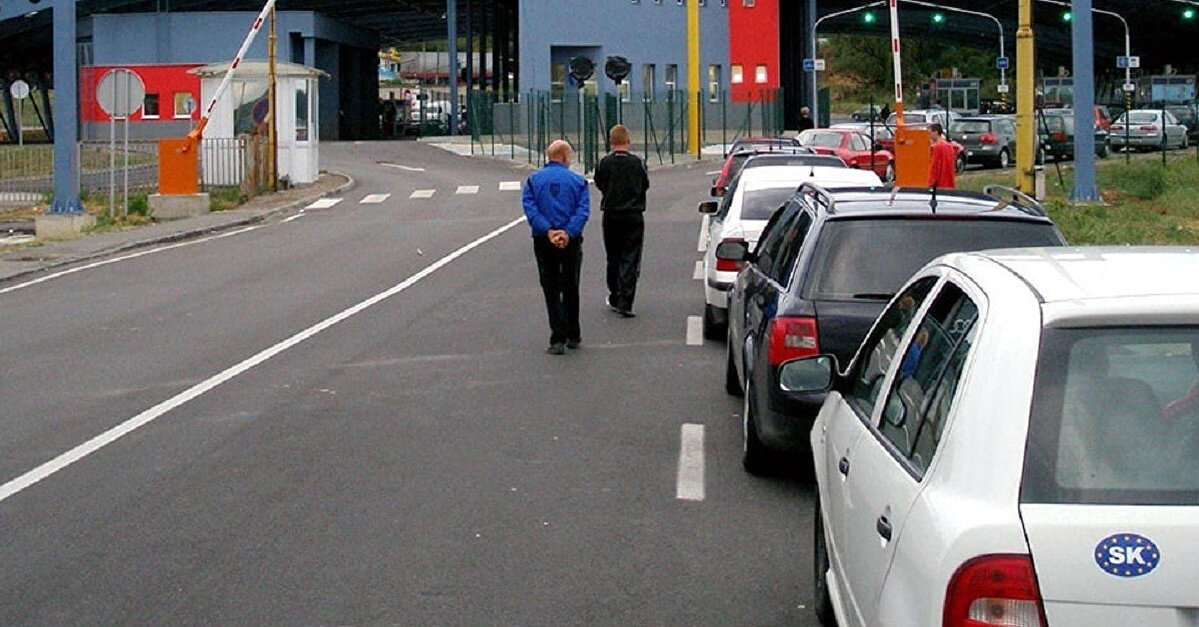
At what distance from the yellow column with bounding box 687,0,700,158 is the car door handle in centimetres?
4614

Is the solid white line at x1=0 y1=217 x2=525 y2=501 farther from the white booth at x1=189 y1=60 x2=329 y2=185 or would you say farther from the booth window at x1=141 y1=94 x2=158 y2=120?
the booth window at x1=141 y1=94 x2=158 y2=120

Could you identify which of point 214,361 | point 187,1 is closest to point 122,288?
point 214,361

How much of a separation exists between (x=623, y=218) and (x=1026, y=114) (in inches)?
433

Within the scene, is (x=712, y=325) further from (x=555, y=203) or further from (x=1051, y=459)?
(x=1051, y=459)

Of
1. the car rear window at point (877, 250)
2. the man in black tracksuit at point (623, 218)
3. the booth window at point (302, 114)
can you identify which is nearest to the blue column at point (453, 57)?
the booth window at point (302, 114)

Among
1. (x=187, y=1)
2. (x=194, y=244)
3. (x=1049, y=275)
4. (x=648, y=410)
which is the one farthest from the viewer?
(x=187, y=1)

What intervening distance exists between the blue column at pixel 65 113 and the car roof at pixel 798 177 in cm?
1689

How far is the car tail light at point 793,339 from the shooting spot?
844 cm

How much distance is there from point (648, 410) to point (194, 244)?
17.2 meters

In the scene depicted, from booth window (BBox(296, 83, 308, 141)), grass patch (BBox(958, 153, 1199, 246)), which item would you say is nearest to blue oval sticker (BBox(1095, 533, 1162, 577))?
grass patch (BBox(958, 153, 1199, 246))

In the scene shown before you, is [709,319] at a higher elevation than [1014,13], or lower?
lower

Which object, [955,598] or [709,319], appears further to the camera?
[709,319]

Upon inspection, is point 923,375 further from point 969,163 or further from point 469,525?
point 969,163

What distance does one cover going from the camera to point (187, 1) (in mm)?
69375
